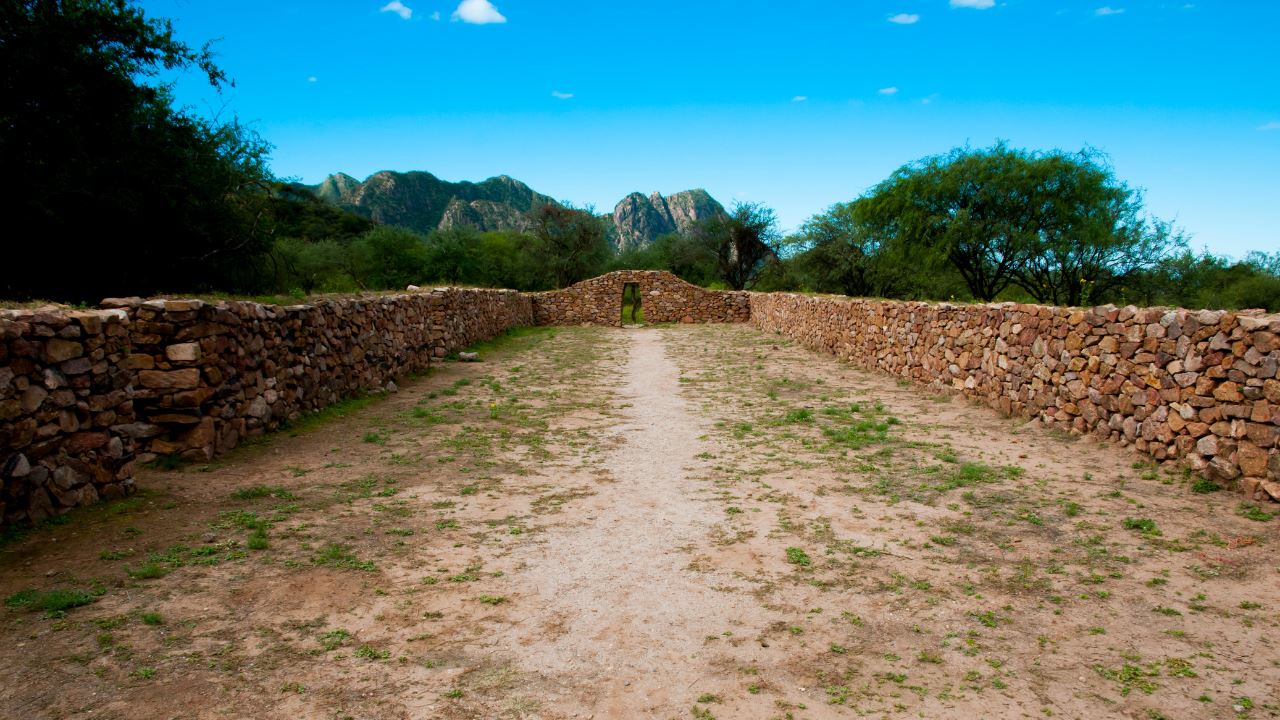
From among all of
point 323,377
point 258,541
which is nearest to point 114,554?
point 258,541

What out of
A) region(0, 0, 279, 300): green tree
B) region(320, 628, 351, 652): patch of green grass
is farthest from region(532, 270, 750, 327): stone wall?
region(320, 628, 351, 652): patch of green grass

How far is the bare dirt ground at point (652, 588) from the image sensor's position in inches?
111

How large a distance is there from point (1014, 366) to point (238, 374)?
8.85 metres

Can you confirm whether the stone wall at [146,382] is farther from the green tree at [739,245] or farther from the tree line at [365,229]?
the green tree at [739,245]

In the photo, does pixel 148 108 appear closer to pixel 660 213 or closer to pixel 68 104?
pixel 68 104

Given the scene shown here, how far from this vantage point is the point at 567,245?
150 feet

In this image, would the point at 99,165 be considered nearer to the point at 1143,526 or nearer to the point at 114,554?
the point at 114,554

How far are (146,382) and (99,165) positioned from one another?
7.92 metres

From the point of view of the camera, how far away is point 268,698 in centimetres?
276

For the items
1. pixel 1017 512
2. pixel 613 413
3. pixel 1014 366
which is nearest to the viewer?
pixel 1017 512

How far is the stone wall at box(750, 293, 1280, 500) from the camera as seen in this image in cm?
506

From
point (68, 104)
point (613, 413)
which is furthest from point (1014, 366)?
point (68, 104)

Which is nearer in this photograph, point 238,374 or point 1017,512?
point 1017,512

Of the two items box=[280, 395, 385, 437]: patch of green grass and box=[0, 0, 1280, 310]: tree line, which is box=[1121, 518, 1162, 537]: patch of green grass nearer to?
box=[280, 395, 385, 437]: patch of green grass
